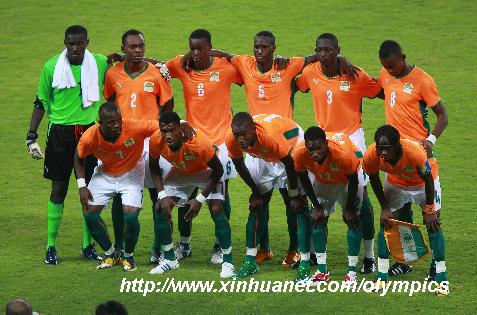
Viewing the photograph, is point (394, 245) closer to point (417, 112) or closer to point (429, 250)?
point (429, 250)

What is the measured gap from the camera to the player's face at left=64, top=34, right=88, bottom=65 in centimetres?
1407

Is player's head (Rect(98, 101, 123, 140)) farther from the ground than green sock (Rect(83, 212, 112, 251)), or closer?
farther from the ground

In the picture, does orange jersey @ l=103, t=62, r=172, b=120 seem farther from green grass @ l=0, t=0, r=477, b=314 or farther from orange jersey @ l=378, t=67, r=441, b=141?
orange jersey @ l=378, t=67, r=441, b=141

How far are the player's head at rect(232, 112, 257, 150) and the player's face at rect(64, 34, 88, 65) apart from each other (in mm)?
2282

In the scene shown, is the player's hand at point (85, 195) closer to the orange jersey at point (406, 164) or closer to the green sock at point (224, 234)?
the green sock at point (224, 234)

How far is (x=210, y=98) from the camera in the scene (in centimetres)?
1420

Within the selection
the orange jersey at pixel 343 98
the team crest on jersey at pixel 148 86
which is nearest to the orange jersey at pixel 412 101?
the orange jersey at pixel 343 98

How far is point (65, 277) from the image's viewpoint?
530 inches

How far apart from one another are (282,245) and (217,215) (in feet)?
5.11

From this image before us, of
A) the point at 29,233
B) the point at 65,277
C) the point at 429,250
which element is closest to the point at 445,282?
the point at 429,250

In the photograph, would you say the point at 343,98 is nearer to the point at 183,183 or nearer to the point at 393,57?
the point at 393,57

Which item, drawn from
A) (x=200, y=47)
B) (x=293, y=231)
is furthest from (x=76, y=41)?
(x=293, y=231)

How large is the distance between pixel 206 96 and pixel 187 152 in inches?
42.4

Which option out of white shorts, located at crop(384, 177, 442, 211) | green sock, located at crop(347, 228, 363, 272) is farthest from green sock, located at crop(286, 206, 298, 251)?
white shorts, located at crop(384, 177, 442, 211)
